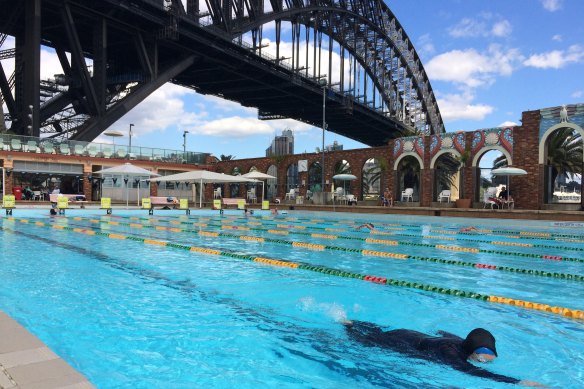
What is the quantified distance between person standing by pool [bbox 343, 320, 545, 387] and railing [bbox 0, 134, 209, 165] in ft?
92.1

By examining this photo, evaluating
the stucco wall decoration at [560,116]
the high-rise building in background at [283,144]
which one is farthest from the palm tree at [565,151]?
the high-rise building in background at [283,144]

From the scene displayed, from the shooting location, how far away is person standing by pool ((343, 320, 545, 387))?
3.32m

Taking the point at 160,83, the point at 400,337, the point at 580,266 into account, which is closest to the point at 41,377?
the point at 400,337

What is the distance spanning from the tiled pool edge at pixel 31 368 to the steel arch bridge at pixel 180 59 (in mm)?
27872

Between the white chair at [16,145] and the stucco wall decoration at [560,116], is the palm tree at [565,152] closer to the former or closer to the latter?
the stucco wall decoration at [560,116]

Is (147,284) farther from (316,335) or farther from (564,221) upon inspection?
(564,221)

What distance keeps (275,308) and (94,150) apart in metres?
28.8

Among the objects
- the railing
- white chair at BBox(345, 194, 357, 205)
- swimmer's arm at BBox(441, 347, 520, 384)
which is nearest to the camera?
swimmer's arm at BBox(441, 347, 520, 384)

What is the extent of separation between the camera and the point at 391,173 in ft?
88.4

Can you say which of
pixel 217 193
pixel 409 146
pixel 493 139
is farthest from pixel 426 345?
pixel 217 193

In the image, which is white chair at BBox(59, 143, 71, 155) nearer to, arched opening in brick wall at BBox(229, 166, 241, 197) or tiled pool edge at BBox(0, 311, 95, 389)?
arched opening in brick wall at BBox(229, 166, 241, 197)

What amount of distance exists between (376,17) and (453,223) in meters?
53.2

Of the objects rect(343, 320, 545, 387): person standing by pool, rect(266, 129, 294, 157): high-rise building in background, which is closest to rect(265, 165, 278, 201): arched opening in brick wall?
rect(343, 320, 545, 387): person standing by pool

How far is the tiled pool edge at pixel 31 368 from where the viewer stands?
90.1 inches
